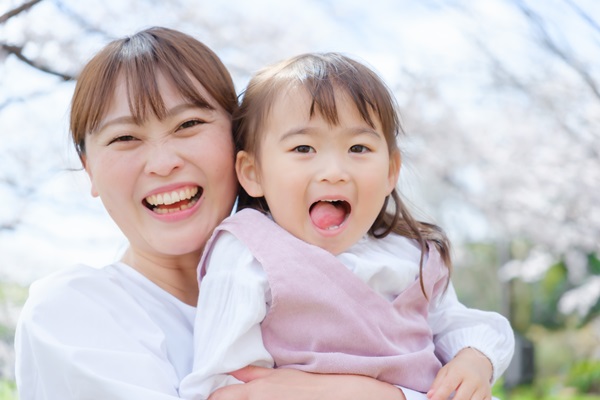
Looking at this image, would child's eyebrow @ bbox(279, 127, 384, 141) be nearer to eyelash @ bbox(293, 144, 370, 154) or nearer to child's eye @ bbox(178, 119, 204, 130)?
eyelash @ bbox(293, 144, 370, 154)

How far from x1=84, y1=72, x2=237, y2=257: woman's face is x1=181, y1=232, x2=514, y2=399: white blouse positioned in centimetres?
17

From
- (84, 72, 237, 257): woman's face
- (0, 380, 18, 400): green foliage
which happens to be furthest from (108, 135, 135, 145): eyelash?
(0, 380, 18, 400): green foliage

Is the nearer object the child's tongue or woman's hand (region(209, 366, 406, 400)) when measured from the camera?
woman's hand (region(209, 366, 406, 400))

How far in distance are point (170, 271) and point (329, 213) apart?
521 mm

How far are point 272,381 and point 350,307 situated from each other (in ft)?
0.78

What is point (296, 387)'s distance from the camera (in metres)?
1.63

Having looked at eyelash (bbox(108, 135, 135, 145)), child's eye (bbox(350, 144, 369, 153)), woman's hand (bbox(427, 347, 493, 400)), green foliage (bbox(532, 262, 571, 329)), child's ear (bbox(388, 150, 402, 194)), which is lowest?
green foliage (bbox(532, 262, 571, 329))

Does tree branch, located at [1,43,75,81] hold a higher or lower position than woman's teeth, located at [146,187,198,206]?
lower

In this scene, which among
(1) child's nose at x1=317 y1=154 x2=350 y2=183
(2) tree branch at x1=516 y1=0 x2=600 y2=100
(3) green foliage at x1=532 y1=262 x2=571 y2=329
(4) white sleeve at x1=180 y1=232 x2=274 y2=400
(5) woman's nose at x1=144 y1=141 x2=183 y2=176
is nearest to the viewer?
(4) white sleeve at x1=180 y1=232 x2=274 y2=400

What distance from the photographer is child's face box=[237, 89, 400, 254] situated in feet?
5.78

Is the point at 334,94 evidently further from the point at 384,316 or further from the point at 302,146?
the point at 384,316

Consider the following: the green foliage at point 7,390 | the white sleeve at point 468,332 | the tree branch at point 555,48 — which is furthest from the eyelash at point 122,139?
the tree branch at point 555,48

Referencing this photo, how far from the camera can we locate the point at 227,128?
6.52ft

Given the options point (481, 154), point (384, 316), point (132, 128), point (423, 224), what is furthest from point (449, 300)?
point (481, 154)
